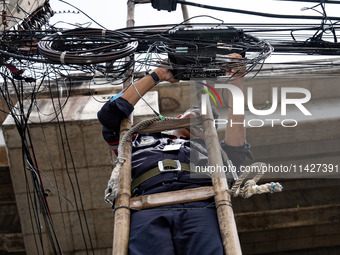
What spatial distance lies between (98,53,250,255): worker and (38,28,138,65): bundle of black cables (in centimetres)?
39

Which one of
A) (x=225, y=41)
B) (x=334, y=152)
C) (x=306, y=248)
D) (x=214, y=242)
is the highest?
(x=225, y=41)

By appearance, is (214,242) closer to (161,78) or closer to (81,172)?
(161,78)

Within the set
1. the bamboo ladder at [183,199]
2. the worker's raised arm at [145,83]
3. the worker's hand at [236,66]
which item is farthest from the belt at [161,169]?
the worker's hand at [236,66]

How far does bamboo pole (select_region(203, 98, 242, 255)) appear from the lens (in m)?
2.69

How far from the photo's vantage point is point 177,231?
310cm

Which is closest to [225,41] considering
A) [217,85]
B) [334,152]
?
[217,85]

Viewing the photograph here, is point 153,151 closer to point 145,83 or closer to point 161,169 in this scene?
point 161,169

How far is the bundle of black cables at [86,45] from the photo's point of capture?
348cm

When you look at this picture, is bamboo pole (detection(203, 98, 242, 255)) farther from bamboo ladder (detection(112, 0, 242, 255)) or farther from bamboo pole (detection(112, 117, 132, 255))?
bamboo pole (detection(112, 117, 132, 255))

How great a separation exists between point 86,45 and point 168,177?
1743 mm

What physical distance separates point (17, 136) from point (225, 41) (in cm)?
371

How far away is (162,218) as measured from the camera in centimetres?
311

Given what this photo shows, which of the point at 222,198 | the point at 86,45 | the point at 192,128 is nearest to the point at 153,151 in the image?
the point at 192,128

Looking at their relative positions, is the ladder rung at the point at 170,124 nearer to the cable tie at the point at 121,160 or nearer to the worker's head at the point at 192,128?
the worker's head at the point at 192,128
